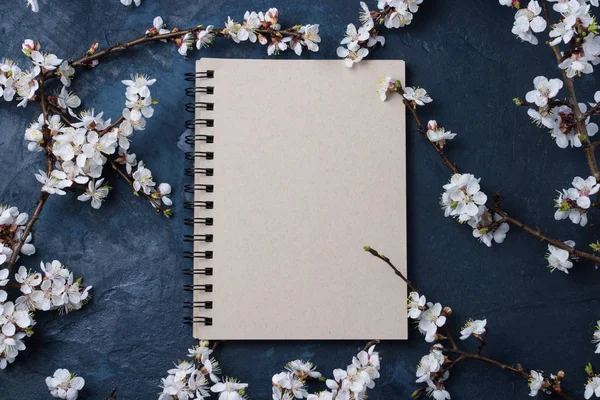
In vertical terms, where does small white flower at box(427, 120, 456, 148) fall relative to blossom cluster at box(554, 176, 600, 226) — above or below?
above

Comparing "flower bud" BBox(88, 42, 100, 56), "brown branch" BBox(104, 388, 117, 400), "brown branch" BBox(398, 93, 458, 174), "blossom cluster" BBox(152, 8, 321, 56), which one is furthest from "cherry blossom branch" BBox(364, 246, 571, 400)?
"flower bud" BBox(88, 42, 100, 56)

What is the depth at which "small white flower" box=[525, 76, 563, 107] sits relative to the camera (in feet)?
4.63

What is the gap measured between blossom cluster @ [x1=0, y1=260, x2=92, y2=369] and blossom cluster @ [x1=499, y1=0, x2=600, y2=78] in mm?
1028

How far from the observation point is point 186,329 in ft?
4.92

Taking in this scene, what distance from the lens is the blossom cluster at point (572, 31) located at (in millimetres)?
1345

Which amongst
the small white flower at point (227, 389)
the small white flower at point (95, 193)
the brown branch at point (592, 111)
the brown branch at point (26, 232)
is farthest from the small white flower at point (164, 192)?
the brown branch at point (592, 111)

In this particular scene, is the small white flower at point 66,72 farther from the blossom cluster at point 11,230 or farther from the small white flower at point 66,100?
the blossom cluster at point 11,230

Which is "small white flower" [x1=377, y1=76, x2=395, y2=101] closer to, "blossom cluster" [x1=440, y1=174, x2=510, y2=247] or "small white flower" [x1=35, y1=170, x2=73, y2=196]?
"blossom cluster" [x1=440, y1=174, x2=510, y2=247]

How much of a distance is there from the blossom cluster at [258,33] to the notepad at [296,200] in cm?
4

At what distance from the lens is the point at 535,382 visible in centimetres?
144

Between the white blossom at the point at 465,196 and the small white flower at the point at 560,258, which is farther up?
the white blossom at the point at 465,196

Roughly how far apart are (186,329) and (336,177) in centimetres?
44


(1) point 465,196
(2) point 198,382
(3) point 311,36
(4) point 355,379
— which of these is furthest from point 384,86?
(2) point 198,382

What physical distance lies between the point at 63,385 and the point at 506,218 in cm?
95
